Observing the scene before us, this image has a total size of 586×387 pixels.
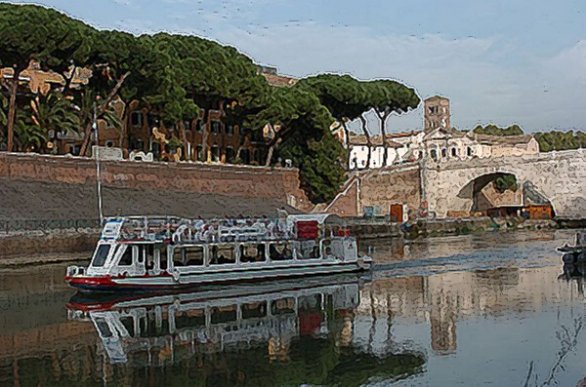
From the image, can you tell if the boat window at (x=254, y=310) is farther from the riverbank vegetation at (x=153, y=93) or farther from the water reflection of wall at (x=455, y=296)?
the riverbank vegetation at (x=153, y=93)

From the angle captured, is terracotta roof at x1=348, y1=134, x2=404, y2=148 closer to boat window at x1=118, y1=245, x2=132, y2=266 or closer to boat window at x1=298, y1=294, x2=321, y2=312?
boat window at x1=298, y1=294, x2=321, y2=312

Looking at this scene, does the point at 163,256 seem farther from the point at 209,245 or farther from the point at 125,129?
the point at 125,129

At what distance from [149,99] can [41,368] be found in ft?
126

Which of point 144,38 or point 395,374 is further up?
point 144,38

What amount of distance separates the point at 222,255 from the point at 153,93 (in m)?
22.7

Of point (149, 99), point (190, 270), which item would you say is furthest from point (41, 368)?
point (149, 99)

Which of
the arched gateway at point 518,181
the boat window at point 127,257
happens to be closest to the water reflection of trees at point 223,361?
the boat window at point 127,257

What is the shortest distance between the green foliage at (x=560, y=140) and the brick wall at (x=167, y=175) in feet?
243

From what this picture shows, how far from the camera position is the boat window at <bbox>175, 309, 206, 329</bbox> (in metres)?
24.9

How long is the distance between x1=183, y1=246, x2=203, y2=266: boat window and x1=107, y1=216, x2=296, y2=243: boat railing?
2.60 feet

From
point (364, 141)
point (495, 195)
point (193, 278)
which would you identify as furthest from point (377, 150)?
point (193, 278)

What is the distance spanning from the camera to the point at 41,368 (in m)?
19.2

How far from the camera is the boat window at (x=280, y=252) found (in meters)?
35.3

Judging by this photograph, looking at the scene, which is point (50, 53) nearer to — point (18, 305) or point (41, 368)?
point (18, 305)
